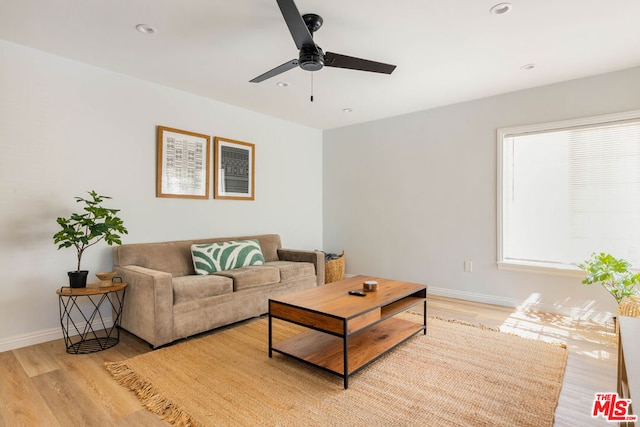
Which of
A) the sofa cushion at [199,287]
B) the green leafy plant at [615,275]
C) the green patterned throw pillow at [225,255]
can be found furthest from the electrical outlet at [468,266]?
the sofa cushion at [199,287]

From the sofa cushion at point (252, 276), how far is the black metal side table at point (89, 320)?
36.0 inches

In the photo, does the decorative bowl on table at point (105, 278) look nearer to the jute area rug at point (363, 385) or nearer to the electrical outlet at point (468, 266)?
the jute area rug at point (363, 385)

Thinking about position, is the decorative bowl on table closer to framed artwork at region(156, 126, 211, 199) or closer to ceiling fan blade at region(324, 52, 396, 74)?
framed artwork at region(156, 126, 211, 199)

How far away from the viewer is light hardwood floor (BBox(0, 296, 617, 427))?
5.84ft

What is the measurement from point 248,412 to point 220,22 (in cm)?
250

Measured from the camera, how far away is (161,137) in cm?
350

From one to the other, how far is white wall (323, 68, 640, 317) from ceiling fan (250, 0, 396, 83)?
82.1 inches

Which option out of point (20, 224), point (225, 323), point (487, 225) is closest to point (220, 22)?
point (20, 224)

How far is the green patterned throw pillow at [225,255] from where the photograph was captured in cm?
339

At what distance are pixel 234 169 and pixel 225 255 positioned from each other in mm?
1184

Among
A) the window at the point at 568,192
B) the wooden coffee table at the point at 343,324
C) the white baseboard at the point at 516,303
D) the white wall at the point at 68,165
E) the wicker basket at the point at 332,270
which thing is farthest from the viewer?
the wicker basket at the point at 332,270

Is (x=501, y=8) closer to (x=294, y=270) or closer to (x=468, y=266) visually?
(x=468, y=266)

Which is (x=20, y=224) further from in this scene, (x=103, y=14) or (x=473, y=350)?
(x=473, y=350)

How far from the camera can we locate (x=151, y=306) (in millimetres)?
2604
